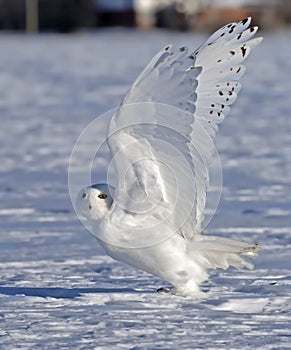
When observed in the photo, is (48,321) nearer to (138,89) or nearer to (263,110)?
(138,89)

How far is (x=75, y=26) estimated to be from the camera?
4712cm

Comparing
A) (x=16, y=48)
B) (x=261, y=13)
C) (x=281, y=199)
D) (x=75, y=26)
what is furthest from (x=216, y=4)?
(x=281, y=199)

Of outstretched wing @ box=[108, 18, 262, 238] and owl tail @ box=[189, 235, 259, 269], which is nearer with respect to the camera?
outstretched wing @ box=[108, 18, 262, 238]

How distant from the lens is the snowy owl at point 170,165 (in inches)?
145

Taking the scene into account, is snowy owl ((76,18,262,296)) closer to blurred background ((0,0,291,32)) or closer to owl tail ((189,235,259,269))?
owl tail ((189,235,259,269))

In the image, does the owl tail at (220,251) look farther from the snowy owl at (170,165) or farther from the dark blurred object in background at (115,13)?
the dark blurred object in background at (115,13)

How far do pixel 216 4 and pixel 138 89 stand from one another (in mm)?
47361

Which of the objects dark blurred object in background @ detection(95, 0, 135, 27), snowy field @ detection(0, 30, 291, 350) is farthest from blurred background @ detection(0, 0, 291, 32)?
snowy field @ detection(0, 30, 291, 350)

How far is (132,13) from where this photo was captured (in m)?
49.7

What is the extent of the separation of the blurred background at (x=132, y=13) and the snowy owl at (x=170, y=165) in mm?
43793

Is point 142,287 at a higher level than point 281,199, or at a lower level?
lower

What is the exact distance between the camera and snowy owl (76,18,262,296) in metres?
3.69

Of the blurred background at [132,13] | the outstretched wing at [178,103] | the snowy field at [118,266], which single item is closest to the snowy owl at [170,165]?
the outstretched wing at [178,103]

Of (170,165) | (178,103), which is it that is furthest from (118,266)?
(178,103)
